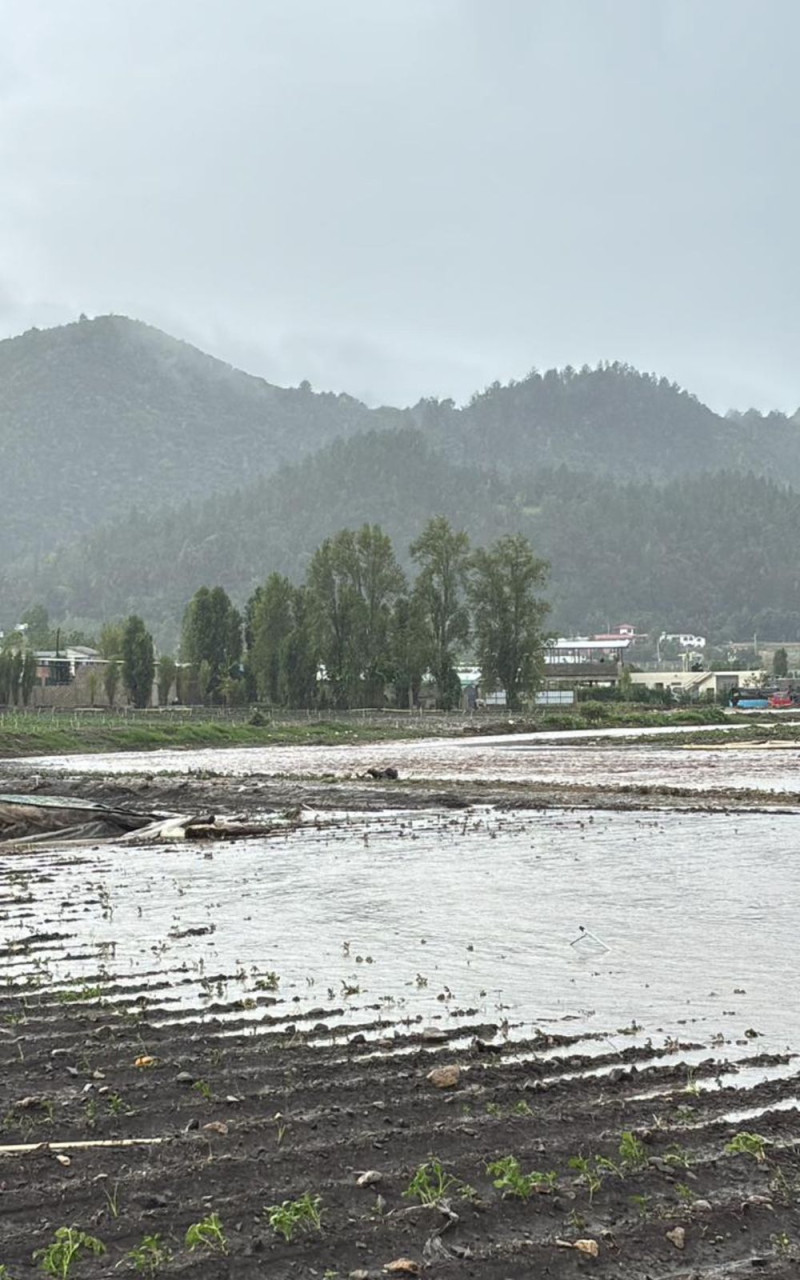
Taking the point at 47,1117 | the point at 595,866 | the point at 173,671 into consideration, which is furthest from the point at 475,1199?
the point at 173,671

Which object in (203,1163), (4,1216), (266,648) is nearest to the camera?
(4,1216)

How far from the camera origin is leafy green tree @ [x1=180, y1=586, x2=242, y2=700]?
388 ft

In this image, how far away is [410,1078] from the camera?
779 cm

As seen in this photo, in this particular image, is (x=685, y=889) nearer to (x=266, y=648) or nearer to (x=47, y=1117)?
(x=47, y=1117)

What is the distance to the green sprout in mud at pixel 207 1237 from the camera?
213 inches

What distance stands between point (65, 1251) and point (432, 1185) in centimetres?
170

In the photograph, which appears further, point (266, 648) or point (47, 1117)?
point (266, 648)

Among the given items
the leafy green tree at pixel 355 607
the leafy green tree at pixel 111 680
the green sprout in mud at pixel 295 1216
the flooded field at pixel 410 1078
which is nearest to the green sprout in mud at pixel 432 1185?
the flooded field at pixel 410 1078

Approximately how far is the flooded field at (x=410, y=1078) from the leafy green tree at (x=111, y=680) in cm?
9581

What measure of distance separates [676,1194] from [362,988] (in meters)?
4.91

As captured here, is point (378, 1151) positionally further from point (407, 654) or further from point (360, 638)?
point (360, 638)

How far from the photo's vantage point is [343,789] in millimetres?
36156

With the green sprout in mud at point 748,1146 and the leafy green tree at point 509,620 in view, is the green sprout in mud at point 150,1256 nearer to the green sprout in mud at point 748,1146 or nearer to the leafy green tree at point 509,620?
the green sprout in mud at point 748,1146

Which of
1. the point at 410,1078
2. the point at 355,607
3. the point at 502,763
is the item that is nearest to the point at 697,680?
the point at 355,607
